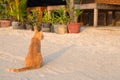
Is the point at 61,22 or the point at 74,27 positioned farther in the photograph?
the point at 61,22

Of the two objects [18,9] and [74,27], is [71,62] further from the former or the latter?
[18,9]

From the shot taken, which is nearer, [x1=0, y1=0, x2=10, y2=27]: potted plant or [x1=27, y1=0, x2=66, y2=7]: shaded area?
[x1=0, y1=0, x2=10, y2=27]: potted plant

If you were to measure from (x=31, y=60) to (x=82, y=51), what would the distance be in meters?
2.26

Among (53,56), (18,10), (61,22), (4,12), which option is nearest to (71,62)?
(53,56)

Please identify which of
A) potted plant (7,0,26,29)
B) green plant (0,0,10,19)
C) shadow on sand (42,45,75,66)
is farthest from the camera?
green plant (0,0,10,19)

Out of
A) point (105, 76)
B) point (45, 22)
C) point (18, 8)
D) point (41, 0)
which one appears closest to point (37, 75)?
point (105, 76)

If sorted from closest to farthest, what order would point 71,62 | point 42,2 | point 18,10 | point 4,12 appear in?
point 71,62 → point 18,10 → point 4,12 → point 42,2

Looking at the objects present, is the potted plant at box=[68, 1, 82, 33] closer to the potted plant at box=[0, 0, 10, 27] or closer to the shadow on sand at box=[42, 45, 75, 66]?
the shadow on sand at box=[42, 45, 75, 66]

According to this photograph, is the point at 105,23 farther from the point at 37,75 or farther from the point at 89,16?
the point at 37,75

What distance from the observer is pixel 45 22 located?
1295cm

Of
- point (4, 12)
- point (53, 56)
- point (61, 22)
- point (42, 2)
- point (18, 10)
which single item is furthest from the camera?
point (42, 2)

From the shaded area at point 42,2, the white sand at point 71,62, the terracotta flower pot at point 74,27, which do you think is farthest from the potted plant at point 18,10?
the white sand at point 71,62

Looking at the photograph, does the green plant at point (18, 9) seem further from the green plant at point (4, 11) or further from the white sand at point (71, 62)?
the white sand at point (71, 62)

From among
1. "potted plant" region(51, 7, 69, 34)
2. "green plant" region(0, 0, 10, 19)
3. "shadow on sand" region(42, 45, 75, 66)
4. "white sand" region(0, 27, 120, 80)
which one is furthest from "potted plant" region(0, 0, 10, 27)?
"shadow on sand" region(42, 45, 75, 66)
